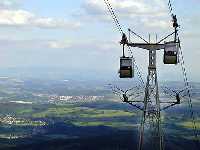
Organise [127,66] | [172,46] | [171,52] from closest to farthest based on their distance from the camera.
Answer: [172,46]
[171,52]
[127,66]

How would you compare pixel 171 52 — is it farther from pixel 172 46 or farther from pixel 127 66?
pixel 127 66

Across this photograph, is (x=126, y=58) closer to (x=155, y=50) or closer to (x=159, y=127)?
(x=155, y=50)

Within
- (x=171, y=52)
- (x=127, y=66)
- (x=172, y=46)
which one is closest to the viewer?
(x=172, y=46)

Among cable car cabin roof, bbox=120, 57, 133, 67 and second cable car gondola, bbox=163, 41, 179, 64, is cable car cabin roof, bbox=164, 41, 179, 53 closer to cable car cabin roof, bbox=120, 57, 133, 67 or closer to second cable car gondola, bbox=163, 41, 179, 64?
second cable car gondola, bbox=163, 41, 179, 64

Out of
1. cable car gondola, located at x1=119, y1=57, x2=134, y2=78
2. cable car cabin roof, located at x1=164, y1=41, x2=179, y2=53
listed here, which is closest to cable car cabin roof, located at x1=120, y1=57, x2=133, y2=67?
cable car gondola, located at x1=119, y1=57, x2=134, y2=78

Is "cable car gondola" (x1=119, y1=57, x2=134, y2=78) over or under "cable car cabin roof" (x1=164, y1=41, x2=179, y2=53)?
under

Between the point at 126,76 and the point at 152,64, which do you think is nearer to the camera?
the point at 152,64

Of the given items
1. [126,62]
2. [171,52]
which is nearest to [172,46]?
[171,52]

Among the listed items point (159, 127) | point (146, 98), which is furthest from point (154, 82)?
point (159, 127)

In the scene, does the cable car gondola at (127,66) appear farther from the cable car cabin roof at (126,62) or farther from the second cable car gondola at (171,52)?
the second cable car gondola at (171,52)
